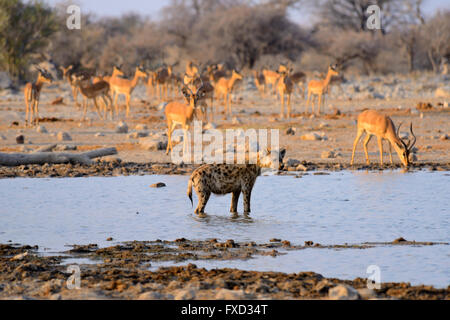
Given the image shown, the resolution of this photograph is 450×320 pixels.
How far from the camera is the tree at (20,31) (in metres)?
36.1

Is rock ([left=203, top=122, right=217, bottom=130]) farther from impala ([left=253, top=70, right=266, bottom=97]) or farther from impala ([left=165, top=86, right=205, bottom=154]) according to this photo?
impala ([left=253, top=70, right=266, bottom=97])

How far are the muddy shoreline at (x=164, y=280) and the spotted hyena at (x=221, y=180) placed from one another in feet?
6.66

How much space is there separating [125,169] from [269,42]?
111 feet

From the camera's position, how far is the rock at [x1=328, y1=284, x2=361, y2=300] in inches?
198

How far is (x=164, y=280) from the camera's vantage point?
572 centimetres

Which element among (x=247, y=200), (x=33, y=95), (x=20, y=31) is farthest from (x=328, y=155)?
(x=20, y=31)

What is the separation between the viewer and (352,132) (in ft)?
60.0

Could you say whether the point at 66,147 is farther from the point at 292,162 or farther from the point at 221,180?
the point at 221,180

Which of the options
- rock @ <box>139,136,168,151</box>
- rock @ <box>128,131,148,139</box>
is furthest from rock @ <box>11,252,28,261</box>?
rock @ <box>128,131,148,139</box>

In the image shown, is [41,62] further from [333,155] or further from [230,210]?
[230,210]

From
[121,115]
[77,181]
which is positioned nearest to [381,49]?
[121,115]

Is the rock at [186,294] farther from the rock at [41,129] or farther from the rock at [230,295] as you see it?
the rock at [41,129]

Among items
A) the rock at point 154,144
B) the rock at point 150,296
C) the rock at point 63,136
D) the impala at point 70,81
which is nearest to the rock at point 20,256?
the rock at point 150,296

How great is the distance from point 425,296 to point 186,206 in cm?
510
